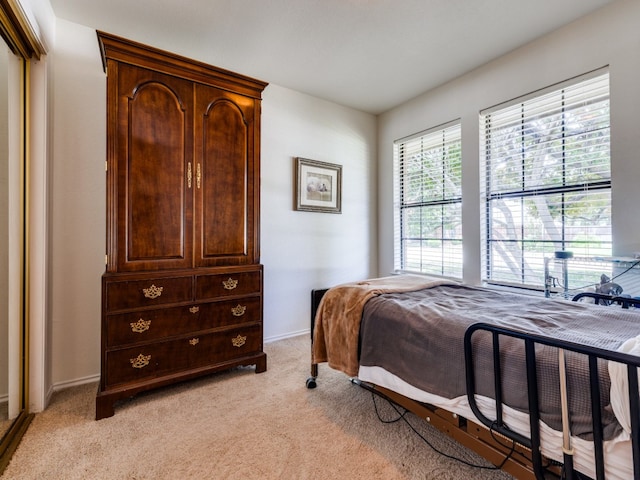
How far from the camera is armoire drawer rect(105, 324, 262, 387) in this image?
193cm

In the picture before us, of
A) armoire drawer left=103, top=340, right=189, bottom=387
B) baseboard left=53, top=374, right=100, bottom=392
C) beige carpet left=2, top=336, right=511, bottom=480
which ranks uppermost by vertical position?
armoire drawer left=103, top=340, right=189, bottom=387

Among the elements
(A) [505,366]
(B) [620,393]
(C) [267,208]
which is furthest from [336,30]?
(B) [620,393]

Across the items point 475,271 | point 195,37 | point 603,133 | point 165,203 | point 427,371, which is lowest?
point 427,371

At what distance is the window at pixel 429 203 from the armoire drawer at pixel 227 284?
200 centimetres

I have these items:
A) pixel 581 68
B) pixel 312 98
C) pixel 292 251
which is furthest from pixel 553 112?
pixel 292 251

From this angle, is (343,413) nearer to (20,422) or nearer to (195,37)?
(20,422)

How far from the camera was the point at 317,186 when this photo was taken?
3510mm

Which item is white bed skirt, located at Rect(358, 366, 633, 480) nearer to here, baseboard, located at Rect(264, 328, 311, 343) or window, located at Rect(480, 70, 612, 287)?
window, located at Rect(480, 70, 612, 287)

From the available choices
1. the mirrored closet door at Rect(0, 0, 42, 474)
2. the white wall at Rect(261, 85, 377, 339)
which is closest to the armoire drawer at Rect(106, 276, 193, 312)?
the mirrored closet door at Rect(0, 0, 42, 474)

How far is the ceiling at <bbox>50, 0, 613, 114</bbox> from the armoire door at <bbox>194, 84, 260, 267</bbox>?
1.74 feet

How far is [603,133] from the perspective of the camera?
2.20 m

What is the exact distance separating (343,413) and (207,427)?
2.62ft

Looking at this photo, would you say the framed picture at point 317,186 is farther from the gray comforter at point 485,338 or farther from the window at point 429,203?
the gray comforter at point 485,338

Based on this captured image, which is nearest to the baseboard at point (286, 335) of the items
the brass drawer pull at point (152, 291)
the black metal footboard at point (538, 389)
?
the brass drawer pull at point (152, 291)
